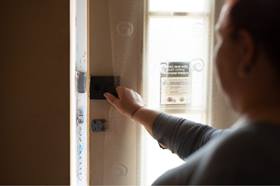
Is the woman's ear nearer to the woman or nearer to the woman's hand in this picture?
the woman

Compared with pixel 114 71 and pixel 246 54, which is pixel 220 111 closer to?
pixel 114 71

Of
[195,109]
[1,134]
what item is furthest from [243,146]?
[1,134]

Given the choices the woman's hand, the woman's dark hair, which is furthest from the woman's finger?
the woman's dark hair

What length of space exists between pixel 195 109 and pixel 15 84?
556 millimetres

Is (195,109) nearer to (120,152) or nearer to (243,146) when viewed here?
(120,152)

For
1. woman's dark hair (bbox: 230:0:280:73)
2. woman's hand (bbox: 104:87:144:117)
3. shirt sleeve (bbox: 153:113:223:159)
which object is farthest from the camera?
woman's hand (bbox: 104:87:144:117)

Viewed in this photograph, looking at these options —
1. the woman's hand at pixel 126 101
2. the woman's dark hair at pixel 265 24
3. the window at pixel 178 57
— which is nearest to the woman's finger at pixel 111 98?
the woman's hand at pixel 126 101

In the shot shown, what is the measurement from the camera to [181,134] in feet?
3.07

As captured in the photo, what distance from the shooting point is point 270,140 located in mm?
558

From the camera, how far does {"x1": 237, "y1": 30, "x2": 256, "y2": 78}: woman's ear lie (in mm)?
554

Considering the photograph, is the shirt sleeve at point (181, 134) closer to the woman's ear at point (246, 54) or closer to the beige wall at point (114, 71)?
the beige wall at point (114, 71)

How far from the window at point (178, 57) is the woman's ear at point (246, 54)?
49 cm

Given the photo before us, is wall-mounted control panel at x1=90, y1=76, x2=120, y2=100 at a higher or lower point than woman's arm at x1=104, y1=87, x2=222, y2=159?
higher

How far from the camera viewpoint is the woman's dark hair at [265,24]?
0.53 metres
